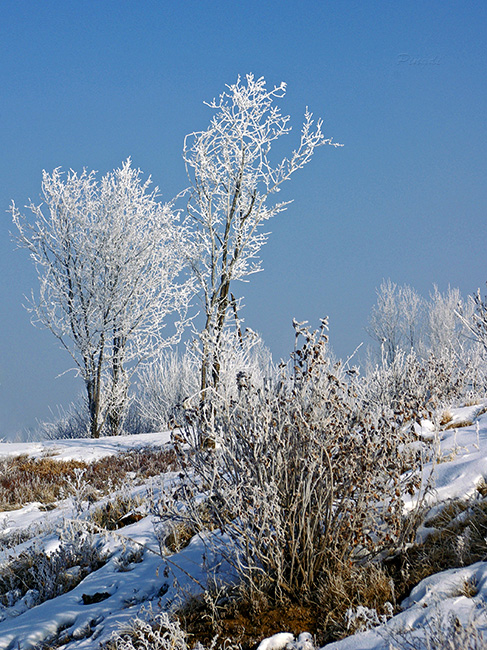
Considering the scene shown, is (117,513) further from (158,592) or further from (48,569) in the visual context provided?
(158,592)

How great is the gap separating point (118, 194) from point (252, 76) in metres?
5.55

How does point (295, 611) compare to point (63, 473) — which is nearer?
point (295, 611)

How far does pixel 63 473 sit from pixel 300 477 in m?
7.75

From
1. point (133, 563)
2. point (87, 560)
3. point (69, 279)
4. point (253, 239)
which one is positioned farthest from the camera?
point (69, 279)

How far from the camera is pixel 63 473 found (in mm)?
9445

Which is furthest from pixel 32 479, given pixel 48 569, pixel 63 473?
pixel 48 569

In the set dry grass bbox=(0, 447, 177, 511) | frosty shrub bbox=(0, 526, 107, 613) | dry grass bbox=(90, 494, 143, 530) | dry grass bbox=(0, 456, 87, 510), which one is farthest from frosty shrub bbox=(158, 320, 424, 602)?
dry grass bbox=(0, 447, 177, 511)

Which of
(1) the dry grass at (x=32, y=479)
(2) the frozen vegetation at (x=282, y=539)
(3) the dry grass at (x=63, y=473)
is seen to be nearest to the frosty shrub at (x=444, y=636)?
(2) the frozen vegetation at (x=282, y=539)

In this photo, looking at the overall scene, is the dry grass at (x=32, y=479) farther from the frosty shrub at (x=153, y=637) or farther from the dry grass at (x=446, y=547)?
the dry grass at (x=446, y=547)

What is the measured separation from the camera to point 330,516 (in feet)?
9.94

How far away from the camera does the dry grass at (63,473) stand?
7918 millimetres

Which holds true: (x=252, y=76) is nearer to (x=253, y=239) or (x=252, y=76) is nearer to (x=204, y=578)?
(x=253, y=239)

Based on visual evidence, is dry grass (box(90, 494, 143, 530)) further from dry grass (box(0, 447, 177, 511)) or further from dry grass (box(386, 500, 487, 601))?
dry grass (box(386, 500, 487, 601))

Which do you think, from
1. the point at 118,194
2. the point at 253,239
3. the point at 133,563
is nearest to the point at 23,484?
the point at 133,563
